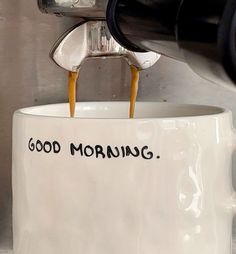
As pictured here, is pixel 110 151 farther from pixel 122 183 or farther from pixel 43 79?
pixel 43 79

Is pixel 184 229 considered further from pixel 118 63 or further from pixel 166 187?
pixel 118 63

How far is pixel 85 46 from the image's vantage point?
0.37 meters

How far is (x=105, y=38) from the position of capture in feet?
1.19

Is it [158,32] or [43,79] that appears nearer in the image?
[158,32]

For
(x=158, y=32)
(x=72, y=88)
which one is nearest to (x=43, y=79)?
(x=72, y=88)

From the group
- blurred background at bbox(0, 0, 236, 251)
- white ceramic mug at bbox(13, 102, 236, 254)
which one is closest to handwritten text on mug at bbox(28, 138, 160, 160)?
white ceramic mug at bbox(13, 102, 236, 254)

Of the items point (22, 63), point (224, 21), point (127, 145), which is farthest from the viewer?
point (22, 63)

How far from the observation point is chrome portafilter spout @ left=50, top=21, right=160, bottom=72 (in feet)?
1.20

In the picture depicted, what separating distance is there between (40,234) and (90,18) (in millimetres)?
131

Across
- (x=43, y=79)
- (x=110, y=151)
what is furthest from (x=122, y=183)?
(x=43, y=79)

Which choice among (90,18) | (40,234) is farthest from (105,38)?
(40,234)

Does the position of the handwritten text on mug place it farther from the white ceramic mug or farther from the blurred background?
the blurred background

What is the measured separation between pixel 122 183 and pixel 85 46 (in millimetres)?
94

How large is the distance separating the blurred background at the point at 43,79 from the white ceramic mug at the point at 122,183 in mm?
86
